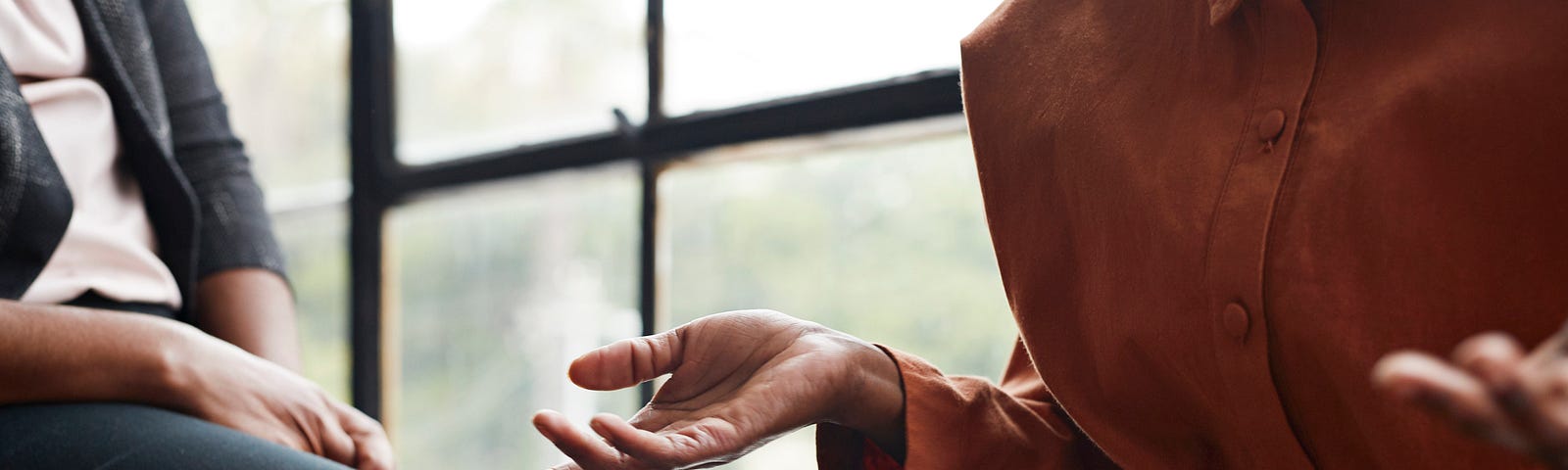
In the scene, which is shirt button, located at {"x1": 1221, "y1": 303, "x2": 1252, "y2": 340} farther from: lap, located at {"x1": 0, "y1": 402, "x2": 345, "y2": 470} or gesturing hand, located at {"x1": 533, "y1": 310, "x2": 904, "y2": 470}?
lap, located at {"x1": 0, "y1": 402, "x2": 345, "y2": 470}

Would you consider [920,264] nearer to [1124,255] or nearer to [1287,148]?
[1124,255]

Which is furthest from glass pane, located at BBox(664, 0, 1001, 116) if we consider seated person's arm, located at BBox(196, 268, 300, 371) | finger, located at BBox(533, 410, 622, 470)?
finger, located at BBox(533, 410, 622, 470)

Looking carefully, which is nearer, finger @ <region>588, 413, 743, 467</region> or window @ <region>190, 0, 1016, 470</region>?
finger @ <region>588, 413, 743, 467</region>

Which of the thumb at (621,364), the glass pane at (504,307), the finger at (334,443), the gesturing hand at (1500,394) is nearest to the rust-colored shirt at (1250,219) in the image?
the thumb at (621,364)

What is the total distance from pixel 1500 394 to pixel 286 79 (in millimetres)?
2260

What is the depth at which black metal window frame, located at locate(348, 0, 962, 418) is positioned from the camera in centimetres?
A: 142

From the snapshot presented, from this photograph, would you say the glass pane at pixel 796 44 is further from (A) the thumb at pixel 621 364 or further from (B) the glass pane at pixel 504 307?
(A) the thumb at pixel 621 364

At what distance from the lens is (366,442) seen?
0.96 metres

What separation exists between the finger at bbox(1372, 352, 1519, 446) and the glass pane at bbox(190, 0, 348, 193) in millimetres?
1980

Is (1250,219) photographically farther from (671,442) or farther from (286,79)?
(286,79)

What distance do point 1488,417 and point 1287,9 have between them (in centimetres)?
43

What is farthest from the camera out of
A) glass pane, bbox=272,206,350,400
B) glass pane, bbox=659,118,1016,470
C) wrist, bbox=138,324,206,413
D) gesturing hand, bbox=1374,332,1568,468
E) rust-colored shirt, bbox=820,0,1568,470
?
glass pane, bbox=272,206,350,400

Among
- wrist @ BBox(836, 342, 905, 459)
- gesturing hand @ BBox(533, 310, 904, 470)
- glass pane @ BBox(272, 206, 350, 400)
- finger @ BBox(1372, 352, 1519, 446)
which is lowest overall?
glass pane @ BBox(272, 206, 350, 400)

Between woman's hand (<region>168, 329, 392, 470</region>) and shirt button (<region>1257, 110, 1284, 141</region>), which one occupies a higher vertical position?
shirt button (<region>1257, 110, 1284, 141</region>)
